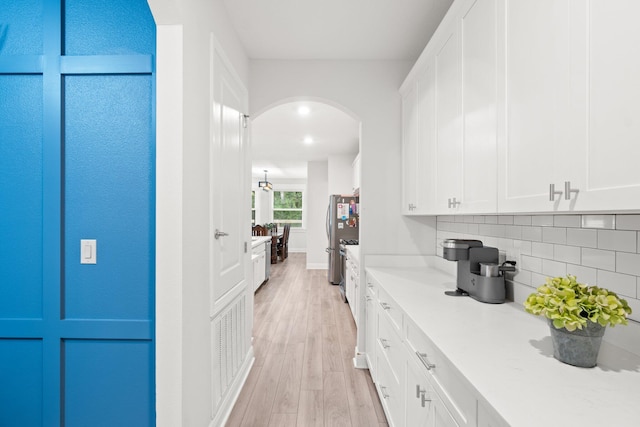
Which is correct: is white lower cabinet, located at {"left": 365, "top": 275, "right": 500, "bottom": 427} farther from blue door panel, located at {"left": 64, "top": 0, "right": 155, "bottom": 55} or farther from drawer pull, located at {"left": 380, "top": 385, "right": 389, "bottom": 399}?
blue door panel, located at {"left": 64, "top": 0, "right": 155, "bottom": 55}

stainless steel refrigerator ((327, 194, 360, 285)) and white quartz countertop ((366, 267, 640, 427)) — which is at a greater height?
stainless steel refrigerator ((327, 194, 360, 285))

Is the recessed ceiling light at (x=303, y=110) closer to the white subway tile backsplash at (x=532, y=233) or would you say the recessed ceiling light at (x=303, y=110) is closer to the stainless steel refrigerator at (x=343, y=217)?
the stainless steel refrigerator at (x=343, y=217)

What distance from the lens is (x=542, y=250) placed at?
1.49 m

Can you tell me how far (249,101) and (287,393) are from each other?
2398 mm

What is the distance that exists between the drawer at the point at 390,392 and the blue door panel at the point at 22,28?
2495 mm

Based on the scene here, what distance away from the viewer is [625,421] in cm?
68

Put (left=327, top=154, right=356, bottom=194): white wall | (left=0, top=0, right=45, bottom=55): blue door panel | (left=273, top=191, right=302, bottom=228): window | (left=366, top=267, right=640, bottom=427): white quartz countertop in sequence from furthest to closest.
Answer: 1. (left=273, top=191, right=302, bottom=228): window
2. (left=327, top=154, right=356, bottom=194): white wall
3. (left=0, top=0, right=45, bottom=55): blue door panel
4. (left=366, top=267, right=640, bottom=427): white quartz countertop

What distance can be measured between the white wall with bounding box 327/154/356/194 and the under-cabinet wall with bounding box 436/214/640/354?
501 cm

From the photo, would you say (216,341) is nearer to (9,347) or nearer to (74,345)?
(74,345)

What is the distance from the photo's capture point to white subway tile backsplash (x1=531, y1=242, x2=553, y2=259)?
1.44m

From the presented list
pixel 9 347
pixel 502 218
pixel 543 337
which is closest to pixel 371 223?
pixel 502 218

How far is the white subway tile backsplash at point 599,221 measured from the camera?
1134mm

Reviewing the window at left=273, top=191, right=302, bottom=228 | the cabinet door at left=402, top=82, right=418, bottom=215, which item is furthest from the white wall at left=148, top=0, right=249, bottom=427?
the window at left=273, top=191, right=302, bottom=228

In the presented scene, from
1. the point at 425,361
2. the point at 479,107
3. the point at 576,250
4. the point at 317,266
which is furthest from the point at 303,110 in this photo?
the point at 317,266
